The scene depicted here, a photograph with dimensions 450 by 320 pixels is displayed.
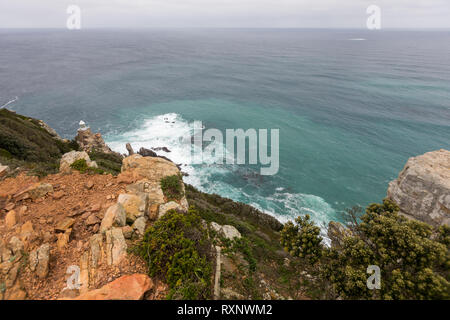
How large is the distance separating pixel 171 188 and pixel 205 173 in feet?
83.2

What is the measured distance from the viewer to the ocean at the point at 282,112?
123 feet

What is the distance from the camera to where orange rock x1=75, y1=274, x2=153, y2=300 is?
707 centimetres

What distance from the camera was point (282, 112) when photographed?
62062 mm

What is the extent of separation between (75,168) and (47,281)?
8.50m

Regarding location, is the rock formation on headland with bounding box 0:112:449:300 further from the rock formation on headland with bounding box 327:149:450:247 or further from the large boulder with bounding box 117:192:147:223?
the rock formation on headland with bounding box 327:149:450:247

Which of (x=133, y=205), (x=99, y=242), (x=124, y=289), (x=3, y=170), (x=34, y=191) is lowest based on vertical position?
(x=124, y=289)

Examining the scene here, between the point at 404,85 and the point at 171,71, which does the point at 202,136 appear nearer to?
the point at 171,71

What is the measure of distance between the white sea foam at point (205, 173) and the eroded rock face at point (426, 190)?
8708 mm

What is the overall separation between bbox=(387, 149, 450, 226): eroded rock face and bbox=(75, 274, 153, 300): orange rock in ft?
86.4

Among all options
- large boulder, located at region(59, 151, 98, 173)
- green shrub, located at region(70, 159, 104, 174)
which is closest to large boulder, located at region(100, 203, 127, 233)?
green shrub, located at region(70, 159, 104, 174)

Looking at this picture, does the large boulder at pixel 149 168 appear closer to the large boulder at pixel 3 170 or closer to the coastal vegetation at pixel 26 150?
the coastal vegetation at pixel 26 150

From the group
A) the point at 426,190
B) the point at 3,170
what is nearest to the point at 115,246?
the point at 3,170

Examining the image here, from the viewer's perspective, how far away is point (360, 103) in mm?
65562

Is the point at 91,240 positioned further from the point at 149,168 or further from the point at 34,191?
the point at 149,168
